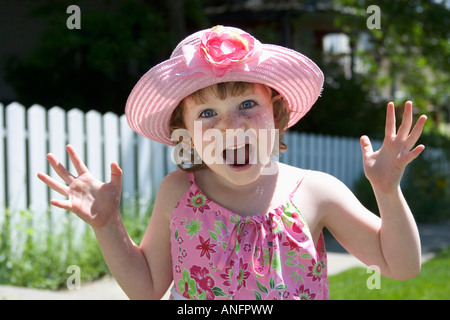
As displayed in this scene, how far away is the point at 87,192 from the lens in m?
2.14

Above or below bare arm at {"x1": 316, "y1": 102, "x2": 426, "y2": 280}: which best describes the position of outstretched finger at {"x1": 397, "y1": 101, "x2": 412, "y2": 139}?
above

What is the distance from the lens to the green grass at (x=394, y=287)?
435cm

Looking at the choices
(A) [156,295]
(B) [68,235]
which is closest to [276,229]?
(A) [156,295]

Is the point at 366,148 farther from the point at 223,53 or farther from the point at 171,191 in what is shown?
the point at 171,191

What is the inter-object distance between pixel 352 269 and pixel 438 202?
4.63 meters

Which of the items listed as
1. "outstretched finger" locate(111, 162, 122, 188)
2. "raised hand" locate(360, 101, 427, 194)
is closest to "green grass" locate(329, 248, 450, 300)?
"raised hand" locate(360, 101, 427, 194)

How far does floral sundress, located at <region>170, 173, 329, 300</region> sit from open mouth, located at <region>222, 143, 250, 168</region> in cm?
20

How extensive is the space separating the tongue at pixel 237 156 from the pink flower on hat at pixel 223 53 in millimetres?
246

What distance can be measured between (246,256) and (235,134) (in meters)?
0.40

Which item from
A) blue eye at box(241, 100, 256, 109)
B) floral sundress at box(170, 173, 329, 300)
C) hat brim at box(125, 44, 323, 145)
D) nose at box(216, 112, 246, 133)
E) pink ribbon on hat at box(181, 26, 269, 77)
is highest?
pink ribbon on hat at box(181, 26, 269, 77)

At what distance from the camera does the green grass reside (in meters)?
4.35

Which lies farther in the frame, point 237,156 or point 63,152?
point 63,152

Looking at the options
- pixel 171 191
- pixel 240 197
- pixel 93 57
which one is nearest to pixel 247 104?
pixel 240 197

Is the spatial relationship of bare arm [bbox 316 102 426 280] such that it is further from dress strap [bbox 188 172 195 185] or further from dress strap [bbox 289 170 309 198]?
dress strap [bbox 188 172 195 185]
